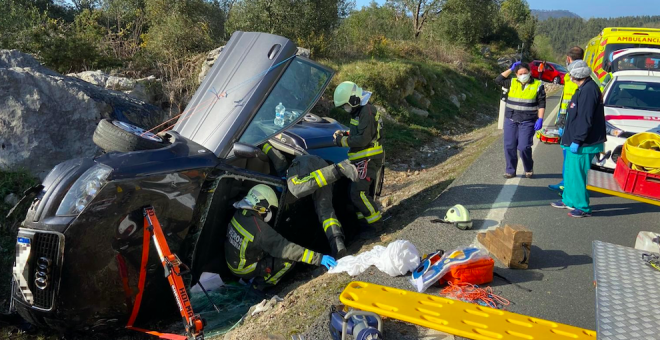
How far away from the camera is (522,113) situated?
22.1 ft

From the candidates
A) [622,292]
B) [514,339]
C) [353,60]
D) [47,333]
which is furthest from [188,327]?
[353,60]

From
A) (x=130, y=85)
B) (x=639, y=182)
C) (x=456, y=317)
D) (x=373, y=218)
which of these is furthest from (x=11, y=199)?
(x=639, y=182)

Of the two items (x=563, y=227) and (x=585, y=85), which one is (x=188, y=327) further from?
(x=585, y=85)

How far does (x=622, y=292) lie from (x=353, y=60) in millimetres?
15085

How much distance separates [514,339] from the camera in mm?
2812

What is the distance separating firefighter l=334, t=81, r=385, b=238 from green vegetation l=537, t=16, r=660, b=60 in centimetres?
12454

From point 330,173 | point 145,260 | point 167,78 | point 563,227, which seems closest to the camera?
point 145,260

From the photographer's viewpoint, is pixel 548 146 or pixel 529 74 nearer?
pixel 529 74

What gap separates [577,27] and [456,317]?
149 metres

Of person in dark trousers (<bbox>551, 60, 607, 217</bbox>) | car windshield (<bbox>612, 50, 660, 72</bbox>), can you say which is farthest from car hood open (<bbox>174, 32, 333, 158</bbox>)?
car windshield (<bbox>612, 50, 660, 72</bbox>)

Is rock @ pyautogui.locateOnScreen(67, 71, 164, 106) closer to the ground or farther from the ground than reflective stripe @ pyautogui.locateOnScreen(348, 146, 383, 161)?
farther from the ground

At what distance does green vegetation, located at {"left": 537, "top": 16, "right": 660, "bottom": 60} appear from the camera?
393 feet

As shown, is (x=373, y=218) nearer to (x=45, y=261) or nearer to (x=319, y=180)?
(x=319, y=180)

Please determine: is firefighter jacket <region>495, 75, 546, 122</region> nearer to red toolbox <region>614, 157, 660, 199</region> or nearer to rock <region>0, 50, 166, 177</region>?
red toolbox <region>614, 157, 660, 199</region>
